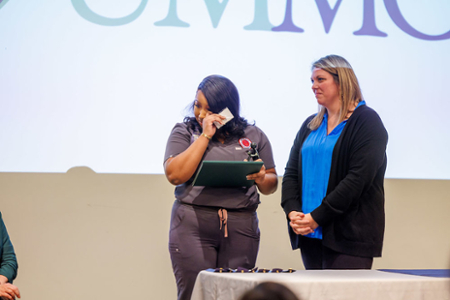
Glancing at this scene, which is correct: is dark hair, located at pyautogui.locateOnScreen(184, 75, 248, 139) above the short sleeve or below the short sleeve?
above

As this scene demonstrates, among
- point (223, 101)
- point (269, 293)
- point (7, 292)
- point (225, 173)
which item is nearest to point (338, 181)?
point (225, 173)

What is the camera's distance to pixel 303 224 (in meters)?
1.94

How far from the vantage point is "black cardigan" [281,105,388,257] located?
6.18 feet

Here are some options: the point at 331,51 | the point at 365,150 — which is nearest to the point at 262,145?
the point at 365,150

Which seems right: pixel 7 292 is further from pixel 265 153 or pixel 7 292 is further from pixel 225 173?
pixel 265 153

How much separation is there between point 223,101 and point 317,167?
0.49 m

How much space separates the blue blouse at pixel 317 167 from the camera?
2.01m

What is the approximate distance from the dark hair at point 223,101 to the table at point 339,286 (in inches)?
31.2

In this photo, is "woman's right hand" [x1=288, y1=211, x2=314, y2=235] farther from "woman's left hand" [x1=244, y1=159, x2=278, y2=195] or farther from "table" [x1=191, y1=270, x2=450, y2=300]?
"table" [x1=191, y1=270, x2=450, y2=300]

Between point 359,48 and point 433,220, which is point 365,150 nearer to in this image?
point 359,48

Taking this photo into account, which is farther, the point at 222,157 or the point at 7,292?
the point at 222,157

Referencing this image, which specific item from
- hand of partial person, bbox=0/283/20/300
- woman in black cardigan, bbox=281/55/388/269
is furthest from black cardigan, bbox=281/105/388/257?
hand of partial person, bbox=0/283/20/300

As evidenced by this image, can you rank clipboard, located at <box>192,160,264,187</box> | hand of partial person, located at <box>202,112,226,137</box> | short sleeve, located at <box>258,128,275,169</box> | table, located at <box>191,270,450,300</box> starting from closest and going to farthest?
table, located at <box>191,270,450,300</box> → clipboard, located at <box>192,160,264,187</box> → hand of partial person, located at <box>202,112,226,137</box> → short sleeve, located at <box>258,128,275,169</box>

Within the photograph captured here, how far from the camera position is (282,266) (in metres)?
3.11
